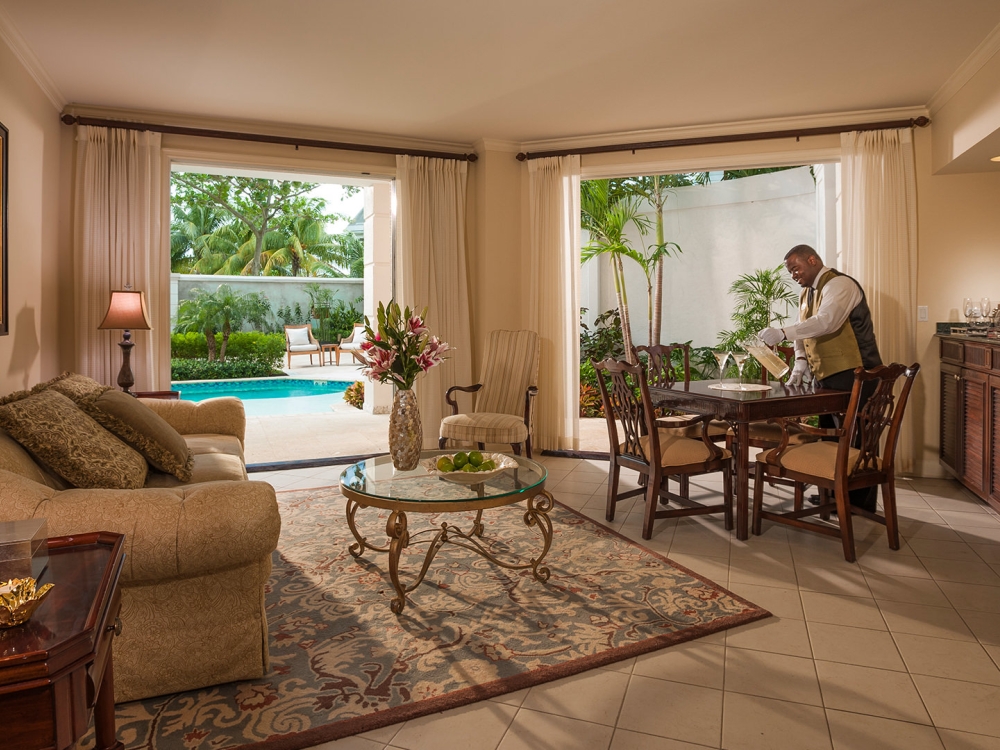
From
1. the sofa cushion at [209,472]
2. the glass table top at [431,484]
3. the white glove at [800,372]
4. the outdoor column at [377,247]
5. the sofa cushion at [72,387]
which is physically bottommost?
the glass table top at [431,484]

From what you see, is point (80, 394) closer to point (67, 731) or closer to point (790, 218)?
point (67, 731)

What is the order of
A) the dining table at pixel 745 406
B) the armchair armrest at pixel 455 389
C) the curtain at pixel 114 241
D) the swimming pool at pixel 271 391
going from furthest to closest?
1. the swimming pool at pixel 271 391
2. the armchair armrest at pixel 455 389
3. the curtain at pixel 114 241
4. the dining table at pixel 745 406

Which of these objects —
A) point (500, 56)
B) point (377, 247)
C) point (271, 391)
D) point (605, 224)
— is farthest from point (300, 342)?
point (500, 56)

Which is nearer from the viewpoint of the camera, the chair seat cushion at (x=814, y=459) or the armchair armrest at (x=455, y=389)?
the chair seat cushion at (x=814, y=459)

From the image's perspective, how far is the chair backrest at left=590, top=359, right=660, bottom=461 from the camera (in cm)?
338

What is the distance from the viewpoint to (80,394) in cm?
266

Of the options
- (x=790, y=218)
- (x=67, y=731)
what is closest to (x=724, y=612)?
(x=67, y=731)

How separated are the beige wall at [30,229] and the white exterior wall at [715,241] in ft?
20.6

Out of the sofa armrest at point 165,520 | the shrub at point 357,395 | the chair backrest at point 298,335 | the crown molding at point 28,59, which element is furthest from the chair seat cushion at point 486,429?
the chair backrest at point 298,335

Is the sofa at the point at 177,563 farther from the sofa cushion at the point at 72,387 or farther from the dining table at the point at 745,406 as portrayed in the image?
the dining table at the point at 745,406

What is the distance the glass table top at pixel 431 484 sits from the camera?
2627 mm

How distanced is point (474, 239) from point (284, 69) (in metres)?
2.15

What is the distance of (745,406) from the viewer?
3281 millimetres

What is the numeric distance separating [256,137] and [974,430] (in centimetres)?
513
